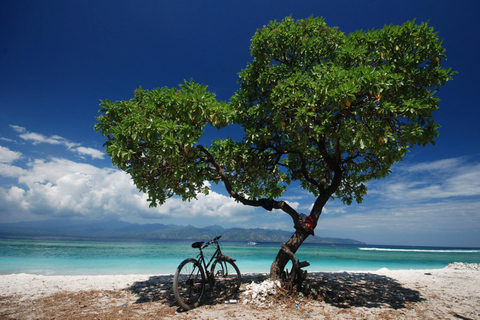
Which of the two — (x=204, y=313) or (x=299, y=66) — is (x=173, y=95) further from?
(x=204, y=313)

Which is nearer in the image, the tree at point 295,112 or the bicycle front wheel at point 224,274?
the tree at point 295,112

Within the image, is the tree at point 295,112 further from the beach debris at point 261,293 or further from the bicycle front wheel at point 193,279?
the bicycle front wheel at point 193,279

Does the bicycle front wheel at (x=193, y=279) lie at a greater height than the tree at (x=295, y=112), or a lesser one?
lesser

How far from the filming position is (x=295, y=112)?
Answer: 19.2ft

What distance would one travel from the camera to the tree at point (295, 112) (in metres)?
4.98

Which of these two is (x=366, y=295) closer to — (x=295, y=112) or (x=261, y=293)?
(x=261, y=293)

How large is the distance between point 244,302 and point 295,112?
15.4ft

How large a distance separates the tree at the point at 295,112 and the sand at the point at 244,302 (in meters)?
1.13

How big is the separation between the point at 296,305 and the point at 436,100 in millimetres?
5668

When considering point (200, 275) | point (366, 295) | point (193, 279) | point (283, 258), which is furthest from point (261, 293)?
point (366, 295)

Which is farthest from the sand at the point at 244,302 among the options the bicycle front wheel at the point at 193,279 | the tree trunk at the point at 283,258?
the tree trunk at the point at 283,258

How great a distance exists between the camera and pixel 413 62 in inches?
225

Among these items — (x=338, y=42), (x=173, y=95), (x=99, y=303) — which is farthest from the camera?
(x=338, y=42)

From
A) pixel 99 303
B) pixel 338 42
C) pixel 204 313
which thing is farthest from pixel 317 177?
pixel 99 303
